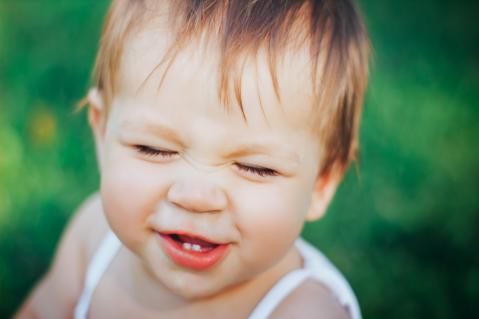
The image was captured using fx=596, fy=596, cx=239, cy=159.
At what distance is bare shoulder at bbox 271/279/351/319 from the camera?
175 centimetres

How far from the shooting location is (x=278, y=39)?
1451 mm

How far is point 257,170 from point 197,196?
0.17 m

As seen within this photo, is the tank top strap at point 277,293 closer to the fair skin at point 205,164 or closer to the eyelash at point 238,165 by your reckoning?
the fair skin at point 205,164

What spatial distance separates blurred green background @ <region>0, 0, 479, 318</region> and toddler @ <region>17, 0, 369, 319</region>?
109 cm

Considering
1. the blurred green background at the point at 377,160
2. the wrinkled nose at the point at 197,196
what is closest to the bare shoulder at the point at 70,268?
the blurred green background at the point at 377,160

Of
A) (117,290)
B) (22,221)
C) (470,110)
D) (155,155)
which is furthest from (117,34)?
(470,110)

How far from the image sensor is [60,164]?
2.90 m

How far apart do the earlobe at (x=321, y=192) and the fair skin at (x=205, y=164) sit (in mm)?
66

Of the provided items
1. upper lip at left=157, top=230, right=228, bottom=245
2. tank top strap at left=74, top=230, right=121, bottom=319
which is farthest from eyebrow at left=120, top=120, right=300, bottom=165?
tank top strap at left=74, top=230, right=121, bottom=319

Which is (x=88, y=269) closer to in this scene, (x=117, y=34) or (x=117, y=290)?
(x=117, y=290)

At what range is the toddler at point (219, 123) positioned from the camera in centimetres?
141

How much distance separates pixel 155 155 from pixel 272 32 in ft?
1.37

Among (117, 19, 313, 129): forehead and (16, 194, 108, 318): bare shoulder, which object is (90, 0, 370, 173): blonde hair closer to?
(117, 19, 313, 129): forehead

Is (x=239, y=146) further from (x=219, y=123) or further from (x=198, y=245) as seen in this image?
(x=198, y=245)
